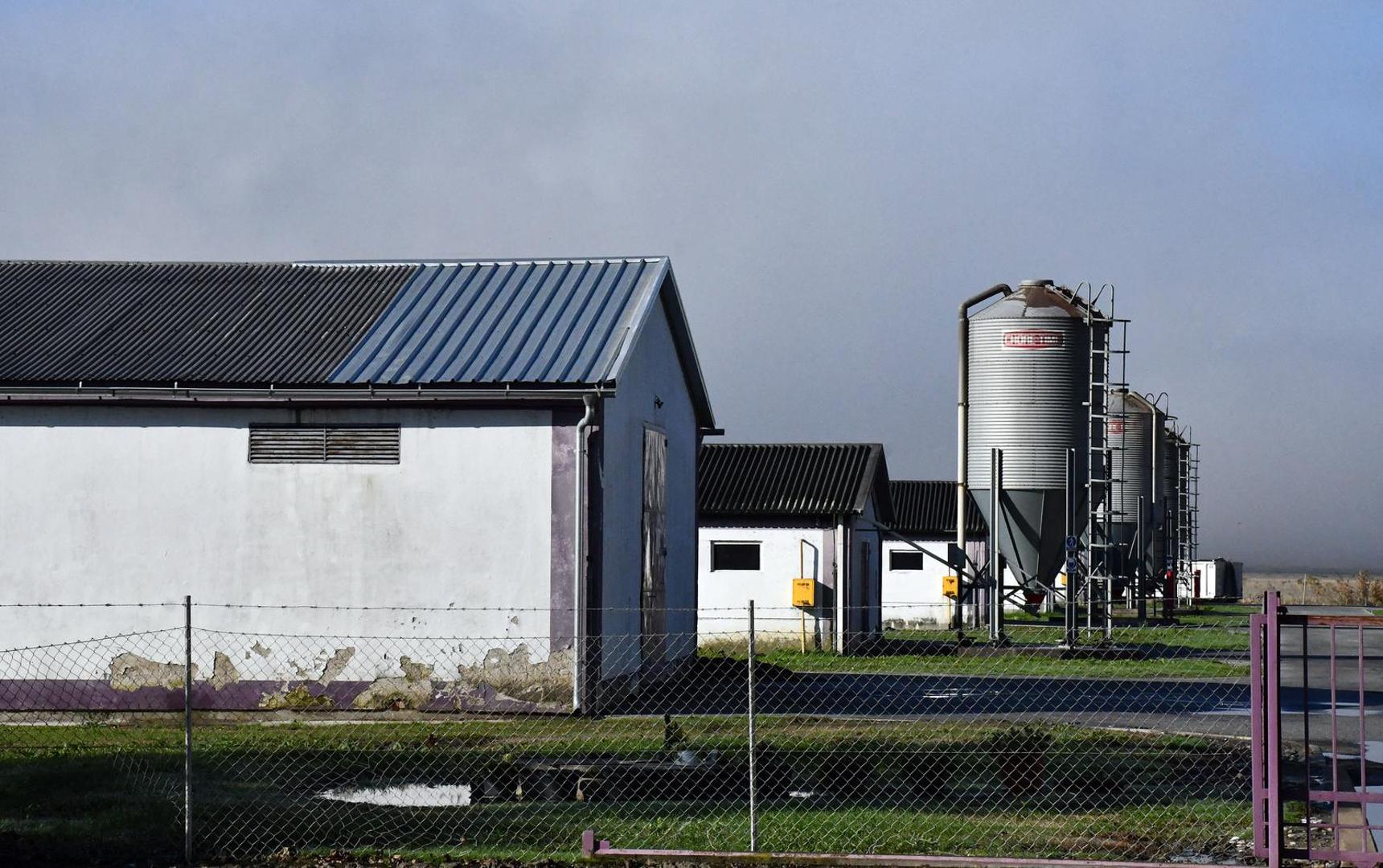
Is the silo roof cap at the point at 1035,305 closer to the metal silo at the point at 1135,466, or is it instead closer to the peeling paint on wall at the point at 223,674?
the metal silo at the point at 1135,466

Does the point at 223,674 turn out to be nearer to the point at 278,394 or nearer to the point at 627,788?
the point at 278,394

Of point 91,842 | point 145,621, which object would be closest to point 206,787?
point 91,842

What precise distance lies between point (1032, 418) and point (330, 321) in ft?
44.5

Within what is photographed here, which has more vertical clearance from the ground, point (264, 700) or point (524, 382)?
point (524, 382)

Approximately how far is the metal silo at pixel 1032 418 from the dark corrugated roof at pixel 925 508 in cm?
1632

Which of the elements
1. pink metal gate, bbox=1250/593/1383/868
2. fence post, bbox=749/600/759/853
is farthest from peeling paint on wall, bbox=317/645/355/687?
pink metal gate, bbox=1250/593/1383/868

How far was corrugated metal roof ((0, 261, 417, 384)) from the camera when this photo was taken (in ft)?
57.3

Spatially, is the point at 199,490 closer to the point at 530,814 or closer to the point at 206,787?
the point at 206,787

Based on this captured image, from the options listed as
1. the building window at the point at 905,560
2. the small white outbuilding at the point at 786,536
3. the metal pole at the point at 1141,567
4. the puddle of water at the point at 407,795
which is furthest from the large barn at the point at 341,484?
the building window at the point at 905,560

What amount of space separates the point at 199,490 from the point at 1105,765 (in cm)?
993

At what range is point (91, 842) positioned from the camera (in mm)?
9672

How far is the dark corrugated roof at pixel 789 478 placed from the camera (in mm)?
31359

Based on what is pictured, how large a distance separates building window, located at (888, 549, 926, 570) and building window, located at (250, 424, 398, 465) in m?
27.4

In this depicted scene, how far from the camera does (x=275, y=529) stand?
1706cm
